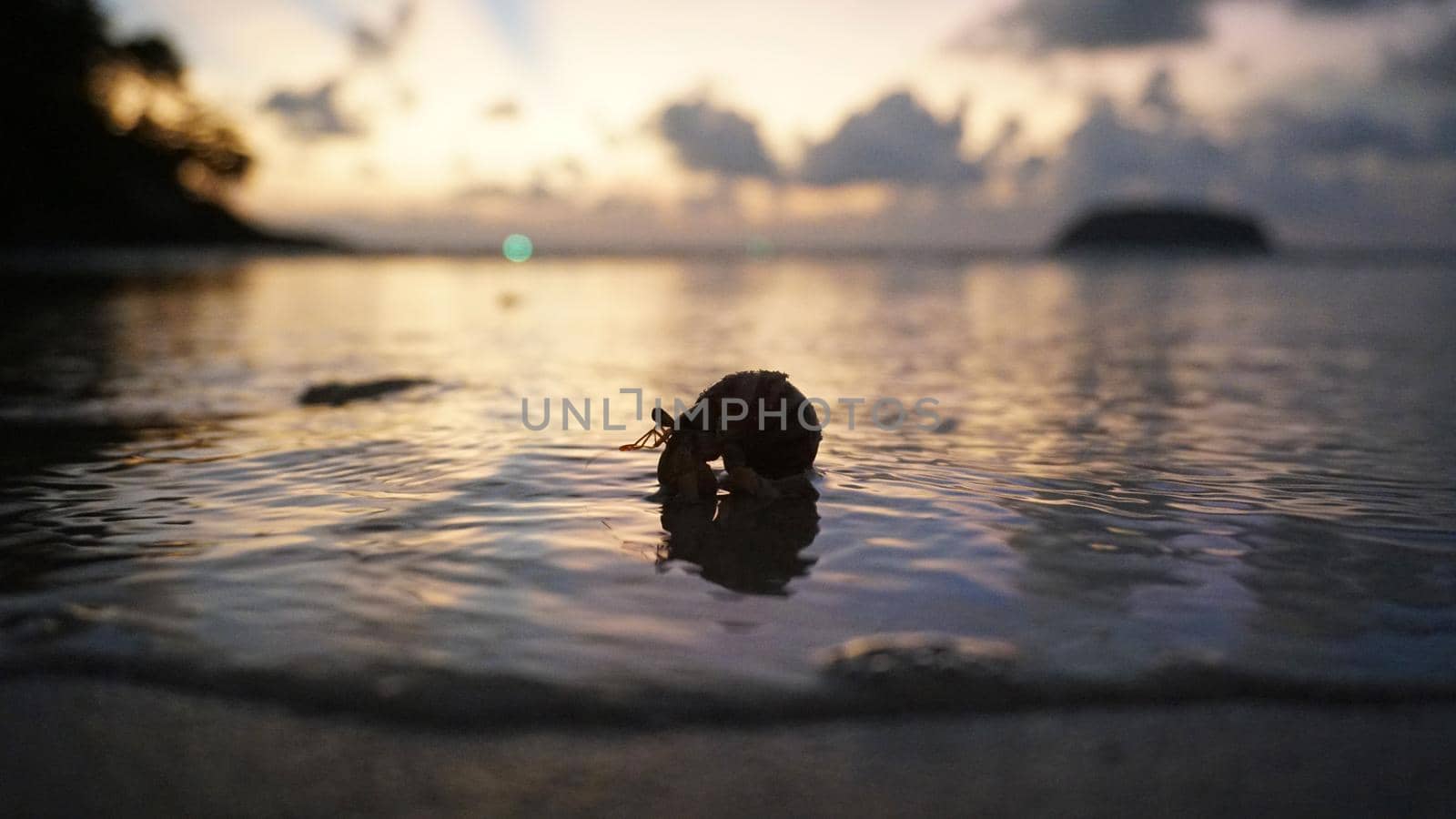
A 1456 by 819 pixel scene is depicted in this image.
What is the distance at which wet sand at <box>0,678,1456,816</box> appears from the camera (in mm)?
2859

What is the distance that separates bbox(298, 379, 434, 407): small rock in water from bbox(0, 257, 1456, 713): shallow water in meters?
0.33

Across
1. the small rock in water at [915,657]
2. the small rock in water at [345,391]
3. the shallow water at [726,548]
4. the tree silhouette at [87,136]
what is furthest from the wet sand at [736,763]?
the tree silhouette at [87,136]

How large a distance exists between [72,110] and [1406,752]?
273ft

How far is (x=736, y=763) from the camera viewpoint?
3.09 m

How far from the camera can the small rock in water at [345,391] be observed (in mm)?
11766

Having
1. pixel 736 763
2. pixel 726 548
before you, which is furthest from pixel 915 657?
pixel 726 548

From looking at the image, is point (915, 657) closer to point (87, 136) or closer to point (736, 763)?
point (736, 763)

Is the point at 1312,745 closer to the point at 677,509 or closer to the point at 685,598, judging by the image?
the point at 685,598

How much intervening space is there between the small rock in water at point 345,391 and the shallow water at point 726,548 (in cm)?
33

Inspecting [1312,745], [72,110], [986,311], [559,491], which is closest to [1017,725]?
[1312,745]

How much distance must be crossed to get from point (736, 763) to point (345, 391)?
1026 centimetres

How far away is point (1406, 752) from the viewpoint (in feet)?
10.5

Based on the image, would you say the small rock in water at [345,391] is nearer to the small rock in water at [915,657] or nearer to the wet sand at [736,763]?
the wet sand at [736,763]

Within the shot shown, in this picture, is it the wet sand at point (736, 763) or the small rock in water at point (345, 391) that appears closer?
the wet sand at point (736, 763)
